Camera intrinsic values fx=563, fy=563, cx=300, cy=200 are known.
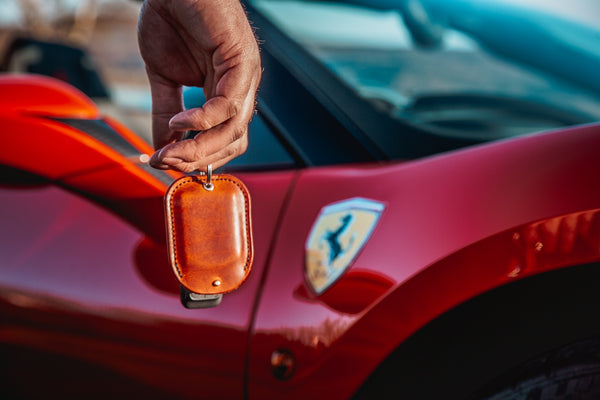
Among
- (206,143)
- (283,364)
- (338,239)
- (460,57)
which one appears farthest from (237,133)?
(460,57)

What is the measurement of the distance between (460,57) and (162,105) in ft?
4.48

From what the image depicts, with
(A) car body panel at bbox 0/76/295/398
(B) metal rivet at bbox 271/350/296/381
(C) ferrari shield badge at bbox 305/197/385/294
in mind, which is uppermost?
(C) ferrari shield badge at bbox 305/197/385/294

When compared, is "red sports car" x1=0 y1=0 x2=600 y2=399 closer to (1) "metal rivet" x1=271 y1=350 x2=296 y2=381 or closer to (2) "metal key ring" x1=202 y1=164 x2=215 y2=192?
(1) "metal rivet" x1=271 y1=350 x2=296 y2=381

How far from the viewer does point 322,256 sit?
43.5 inches

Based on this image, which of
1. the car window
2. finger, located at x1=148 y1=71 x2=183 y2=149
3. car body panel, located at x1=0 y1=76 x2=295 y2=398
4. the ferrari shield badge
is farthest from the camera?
the car window

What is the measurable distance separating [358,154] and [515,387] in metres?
0.61

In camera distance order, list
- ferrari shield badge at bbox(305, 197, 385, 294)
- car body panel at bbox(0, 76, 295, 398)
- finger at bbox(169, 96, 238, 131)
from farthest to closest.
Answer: car body panel at bbox(0, 76, 295, 398) → ferrari shield badge at bbox(305, 197, 385, 294) → finger at bbox(169, 96, 238, 131)

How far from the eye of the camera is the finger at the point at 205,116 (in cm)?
78

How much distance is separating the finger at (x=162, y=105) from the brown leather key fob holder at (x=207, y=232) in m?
0.12

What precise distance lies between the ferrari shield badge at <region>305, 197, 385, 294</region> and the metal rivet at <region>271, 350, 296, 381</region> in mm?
145

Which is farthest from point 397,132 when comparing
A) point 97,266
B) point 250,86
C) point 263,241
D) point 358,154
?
point 97,266

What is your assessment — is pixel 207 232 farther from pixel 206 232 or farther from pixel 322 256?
pixel 322 256

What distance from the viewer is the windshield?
167 cm

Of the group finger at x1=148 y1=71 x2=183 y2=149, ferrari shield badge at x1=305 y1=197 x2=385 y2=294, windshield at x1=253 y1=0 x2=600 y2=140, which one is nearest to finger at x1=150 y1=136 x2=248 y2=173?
finger at x1=148 y1=71 x2=183 y2=149
